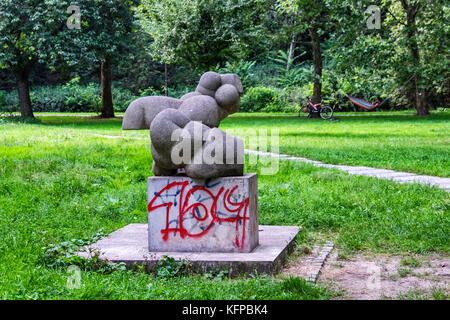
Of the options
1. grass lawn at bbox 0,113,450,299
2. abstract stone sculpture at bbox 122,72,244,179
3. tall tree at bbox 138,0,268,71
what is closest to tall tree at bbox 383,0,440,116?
grass lawn at bbox 0,113,450,299

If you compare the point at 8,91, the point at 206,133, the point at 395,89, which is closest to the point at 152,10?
the point at 395,89

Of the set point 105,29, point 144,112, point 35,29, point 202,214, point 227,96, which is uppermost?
point 105,29

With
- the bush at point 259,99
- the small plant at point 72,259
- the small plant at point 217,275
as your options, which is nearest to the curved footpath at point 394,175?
the small plant at point 217,275

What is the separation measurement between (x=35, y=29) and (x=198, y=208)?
17.7 m

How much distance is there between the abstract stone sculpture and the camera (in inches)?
182

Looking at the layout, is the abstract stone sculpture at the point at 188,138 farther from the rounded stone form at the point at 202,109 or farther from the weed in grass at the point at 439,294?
the weed in grass at the point at 439,294

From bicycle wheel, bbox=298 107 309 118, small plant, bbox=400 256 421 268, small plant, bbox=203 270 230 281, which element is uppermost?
small plant, bbox=203 270 230 281

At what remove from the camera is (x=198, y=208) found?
475 centimetres

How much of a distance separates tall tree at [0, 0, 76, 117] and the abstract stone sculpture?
53.8 feet

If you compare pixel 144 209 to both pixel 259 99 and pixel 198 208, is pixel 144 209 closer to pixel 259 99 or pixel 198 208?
pixel 198 208

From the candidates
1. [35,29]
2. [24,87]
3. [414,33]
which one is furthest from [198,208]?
[24,87]

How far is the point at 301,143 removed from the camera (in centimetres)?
1390

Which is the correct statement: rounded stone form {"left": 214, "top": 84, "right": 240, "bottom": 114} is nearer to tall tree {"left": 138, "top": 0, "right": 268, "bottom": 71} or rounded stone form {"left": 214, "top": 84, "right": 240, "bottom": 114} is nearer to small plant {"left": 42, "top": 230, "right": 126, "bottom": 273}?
small plant {"left": 42, "top": 230, "right": 126, "bottom": 273}

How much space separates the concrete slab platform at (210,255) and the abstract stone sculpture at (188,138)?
26.5 inches
